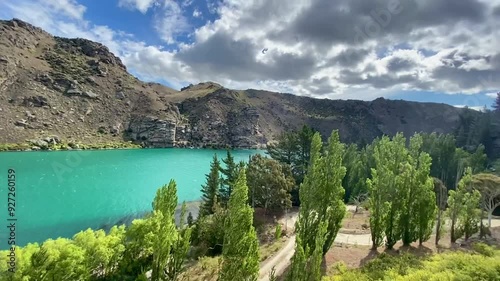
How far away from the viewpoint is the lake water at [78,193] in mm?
38000

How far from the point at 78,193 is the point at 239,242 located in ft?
163

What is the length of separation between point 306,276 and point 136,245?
13228 millimetres

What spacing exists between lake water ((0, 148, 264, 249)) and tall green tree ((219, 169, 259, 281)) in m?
27.1

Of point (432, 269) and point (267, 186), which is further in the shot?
point (267, 186)

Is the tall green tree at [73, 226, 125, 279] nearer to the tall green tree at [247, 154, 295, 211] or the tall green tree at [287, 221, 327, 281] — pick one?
the tall green tree at [287, 221, 327, 281]

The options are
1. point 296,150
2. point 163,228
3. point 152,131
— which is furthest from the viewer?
point 152,131

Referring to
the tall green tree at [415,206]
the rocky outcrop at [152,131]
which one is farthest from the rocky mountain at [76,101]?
the tall green tree at [415,206]

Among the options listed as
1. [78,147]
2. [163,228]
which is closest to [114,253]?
[163,228]

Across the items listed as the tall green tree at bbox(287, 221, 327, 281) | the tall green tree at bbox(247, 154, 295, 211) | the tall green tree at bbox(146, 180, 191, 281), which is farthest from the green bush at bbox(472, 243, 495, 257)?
the tall green tree at bbox(146, 180, 191, 281)

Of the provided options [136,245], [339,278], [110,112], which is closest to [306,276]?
[339,278]

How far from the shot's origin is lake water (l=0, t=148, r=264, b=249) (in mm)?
38000

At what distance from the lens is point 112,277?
2117 centimetres

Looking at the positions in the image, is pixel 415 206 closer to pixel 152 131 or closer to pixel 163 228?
pixel 163 228

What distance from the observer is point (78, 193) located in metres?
54.3
